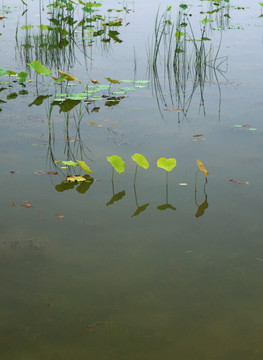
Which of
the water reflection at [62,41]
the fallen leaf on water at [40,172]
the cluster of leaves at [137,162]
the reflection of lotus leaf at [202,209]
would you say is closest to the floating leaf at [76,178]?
the cluster of leaves at [137,162]

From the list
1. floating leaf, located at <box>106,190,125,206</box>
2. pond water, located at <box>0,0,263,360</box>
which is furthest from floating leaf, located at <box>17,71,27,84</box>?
floating leaf, located at <box>106,190,125,206</box>

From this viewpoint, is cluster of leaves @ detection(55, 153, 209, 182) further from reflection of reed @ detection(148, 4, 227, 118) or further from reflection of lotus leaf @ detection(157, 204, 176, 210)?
reflection of reed @ detection(148, 4, 227, 118)

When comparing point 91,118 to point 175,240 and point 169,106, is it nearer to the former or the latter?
point 169,106

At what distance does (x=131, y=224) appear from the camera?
5.90 ft

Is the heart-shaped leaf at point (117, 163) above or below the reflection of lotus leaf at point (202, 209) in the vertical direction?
above

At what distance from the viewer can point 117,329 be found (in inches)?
51.0

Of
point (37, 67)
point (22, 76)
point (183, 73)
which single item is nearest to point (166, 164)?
point (37, 67)

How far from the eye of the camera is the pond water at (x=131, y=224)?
1291 millimetres

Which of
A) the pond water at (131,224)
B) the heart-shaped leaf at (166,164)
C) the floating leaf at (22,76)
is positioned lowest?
the pond water at (131,224)

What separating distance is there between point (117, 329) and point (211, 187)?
914mm

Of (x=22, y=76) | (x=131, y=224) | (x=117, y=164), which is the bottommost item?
(x=131, y=224)

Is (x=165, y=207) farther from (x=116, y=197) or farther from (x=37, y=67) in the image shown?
(x=37, y=67)

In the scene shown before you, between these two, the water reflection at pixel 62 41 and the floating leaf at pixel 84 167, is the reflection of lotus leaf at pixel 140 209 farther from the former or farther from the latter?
the water reflection at pixel 62 41

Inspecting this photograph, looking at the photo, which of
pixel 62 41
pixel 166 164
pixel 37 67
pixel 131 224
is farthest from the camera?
pixel 62 41
